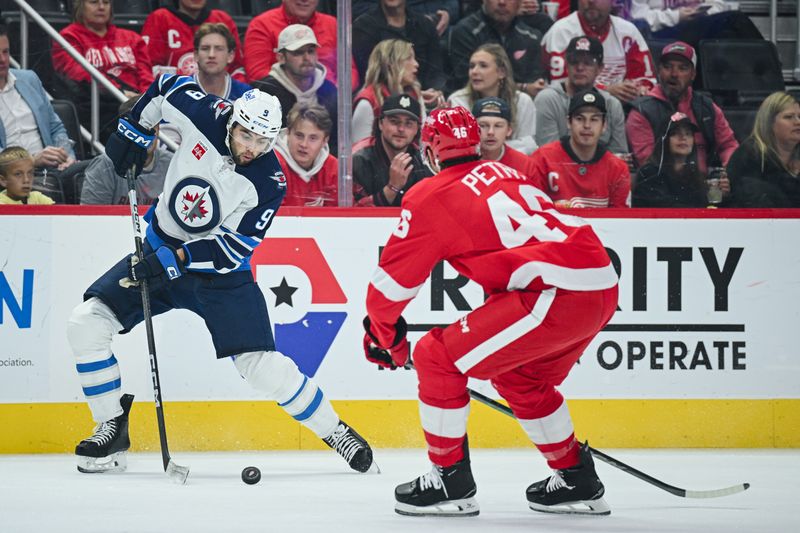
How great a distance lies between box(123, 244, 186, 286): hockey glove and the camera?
406cm

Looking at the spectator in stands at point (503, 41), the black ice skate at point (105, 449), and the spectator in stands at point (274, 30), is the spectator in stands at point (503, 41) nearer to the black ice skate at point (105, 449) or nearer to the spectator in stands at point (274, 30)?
the spectator in stands at point (274, 30)

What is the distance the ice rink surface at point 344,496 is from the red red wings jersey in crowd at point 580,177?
1.09m

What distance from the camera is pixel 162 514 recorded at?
3.42 meters

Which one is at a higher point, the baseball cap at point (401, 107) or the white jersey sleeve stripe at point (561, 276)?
the baseball cap at point (401, 107)

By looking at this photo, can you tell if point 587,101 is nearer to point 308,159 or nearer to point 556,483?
point 308,159

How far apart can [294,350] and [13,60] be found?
1864mm

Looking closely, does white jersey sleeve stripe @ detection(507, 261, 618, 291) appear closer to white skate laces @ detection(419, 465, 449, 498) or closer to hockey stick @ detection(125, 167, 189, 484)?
white skate laces @ detection(419, 465, 449, 498)

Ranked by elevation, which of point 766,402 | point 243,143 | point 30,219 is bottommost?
point 766,402

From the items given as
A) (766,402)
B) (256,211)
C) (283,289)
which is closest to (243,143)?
(256,211)

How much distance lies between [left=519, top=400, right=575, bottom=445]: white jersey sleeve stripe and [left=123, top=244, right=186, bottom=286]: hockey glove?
136cm

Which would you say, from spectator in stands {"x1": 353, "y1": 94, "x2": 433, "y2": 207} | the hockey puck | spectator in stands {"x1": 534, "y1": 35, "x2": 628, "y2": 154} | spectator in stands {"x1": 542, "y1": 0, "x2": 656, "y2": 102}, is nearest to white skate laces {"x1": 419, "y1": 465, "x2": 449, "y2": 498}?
the hockey puck

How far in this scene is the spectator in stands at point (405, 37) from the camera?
5.39m

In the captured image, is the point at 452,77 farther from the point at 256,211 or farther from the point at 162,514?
the point at 162,514

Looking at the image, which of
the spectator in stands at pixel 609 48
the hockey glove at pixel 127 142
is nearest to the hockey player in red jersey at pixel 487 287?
the hockey glove at pixel 127 142
